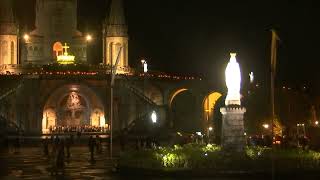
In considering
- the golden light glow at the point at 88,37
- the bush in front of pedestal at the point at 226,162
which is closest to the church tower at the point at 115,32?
the golden light glow at the point at 88,37

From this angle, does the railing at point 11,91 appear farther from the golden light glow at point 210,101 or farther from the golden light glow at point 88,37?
the golden light glow at point 210,101

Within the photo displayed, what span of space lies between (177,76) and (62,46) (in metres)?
14.9

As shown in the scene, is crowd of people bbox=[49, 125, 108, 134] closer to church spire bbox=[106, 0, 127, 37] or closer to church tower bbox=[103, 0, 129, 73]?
church tower bbox=[103, 0, 129, 73]

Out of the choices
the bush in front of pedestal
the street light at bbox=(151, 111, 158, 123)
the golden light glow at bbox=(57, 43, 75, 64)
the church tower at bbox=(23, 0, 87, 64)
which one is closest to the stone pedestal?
the bush in front of pedestal

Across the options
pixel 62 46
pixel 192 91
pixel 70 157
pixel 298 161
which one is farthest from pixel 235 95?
pixel 62 46

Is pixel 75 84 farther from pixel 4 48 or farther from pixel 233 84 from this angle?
pixel 233 84

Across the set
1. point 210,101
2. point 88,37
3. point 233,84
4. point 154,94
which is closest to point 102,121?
point 154,94

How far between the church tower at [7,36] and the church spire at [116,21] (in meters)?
11.4

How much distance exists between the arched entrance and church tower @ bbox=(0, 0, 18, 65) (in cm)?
922

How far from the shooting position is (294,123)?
89.6 meters

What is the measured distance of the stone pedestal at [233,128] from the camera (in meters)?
37.0

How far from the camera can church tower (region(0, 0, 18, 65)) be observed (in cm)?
9350

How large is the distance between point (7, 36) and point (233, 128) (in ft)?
204

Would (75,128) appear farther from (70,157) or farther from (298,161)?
(298,161)
